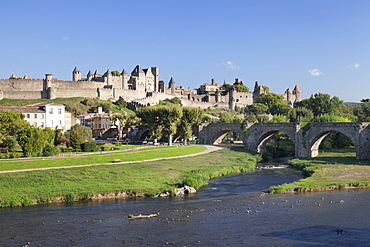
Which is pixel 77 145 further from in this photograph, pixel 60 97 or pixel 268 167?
pixel 60 97

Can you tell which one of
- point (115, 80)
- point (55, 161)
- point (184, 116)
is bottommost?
point (55, 161)

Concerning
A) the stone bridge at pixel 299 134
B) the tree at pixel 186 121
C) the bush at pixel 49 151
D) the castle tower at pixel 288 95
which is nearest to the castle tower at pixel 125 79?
the stone bridge at pixel 299 134

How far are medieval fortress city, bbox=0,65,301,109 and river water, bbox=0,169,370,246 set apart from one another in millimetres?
87628

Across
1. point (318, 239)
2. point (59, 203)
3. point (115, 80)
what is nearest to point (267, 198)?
point (318, 239)

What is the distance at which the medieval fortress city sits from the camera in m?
116

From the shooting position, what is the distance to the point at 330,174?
4203cm

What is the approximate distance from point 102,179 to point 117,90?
8910 centimetres

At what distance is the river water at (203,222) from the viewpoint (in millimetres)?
21297

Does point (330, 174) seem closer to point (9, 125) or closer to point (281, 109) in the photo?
point (9, 125)

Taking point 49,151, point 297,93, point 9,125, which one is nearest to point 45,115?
point 9,125

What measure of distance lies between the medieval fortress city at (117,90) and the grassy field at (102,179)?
2859 inches

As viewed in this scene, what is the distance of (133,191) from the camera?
32.7 metres

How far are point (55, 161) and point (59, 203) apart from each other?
412 inches

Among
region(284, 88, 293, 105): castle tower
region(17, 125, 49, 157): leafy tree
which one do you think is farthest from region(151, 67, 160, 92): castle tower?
region(17, 125, 49, 157): leafy tree
